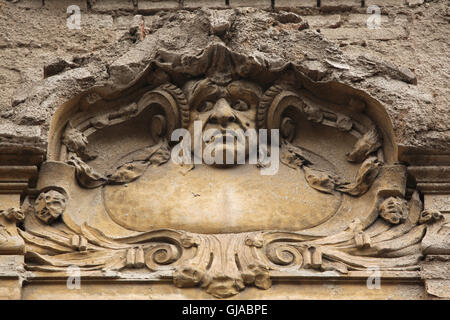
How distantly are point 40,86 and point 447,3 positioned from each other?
95.6 inches

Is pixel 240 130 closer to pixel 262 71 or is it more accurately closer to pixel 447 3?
pixel 262 71

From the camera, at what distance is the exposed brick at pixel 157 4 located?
6121 millimetres

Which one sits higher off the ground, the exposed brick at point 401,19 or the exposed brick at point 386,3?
the exposed brick at point 386,3

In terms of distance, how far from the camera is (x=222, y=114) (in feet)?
17.1

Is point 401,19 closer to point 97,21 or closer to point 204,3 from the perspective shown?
point 204,3

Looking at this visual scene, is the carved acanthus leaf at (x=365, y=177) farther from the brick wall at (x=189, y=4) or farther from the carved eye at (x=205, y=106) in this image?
the brick wall at (x=189, y=4)

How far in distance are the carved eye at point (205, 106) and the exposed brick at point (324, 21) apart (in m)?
1.02

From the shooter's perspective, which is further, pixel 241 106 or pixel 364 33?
pixel 364 33

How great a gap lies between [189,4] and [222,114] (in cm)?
118

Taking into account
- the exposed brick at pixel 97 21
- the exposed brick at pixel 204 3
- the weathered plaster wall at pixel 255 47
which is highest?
the exposed brick at pixel 204 3

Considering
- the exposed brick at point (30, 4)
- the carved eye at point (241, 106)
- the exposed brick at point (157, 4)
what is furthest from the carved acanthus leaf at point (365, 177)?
the exposed brick at point (30, 4)

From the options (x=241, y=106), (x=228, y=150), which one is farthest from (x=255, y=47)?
(x=228, y=150)
